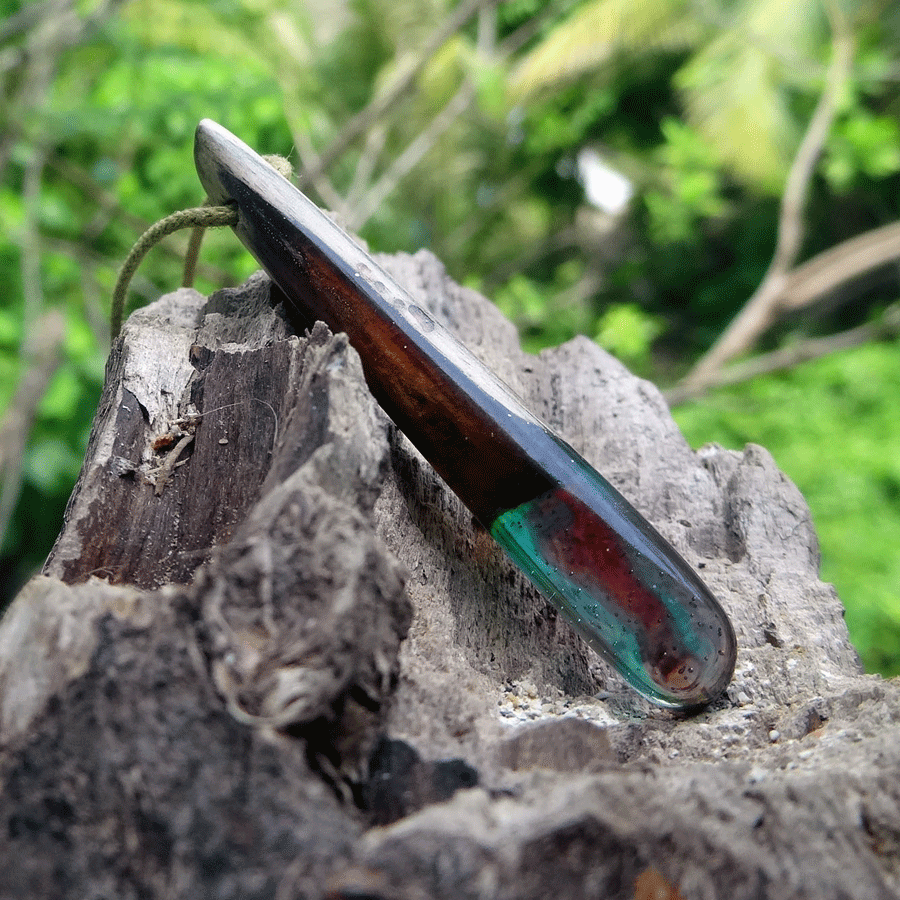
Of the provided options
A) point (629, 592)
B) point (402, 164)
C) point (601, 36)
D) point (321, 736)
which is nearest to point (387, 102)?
point (402, 164)

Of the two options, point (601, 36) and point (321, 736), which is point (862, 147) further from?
point (321, 736)

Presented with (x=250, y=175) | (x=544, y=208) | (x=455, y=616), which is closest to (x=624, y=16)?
(x=544, y=208)

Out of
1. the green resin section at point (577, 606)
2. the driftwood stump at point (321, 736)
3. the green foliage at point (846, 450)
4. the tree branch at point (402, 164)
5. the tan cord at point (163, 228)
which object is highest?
the tree branch at point (402, 164)

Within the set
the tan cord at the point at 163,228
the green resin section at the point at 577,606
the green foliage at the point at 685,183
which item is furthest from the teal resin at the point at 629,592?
the green foliage at the point at 685,183

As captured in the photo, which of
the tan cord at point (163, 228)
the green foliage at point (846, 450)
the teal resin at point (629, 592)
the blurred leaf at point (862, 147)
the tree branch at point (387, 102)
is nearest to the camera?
the teal resin at point (629, 592)

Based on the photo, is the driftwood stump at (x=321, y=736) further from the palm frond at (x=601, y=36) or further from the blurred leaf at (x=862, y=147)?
the palm frond at (x=601, y=36)

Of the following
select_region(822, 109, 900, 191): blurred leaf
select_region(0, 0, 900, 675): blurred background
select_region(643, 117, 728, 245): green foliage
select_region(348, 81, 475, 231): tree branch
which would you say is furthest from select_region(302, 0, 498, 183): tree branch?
select_region(822, 109, 900, 191): blurred leaf
